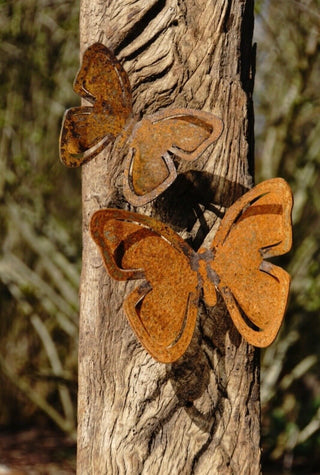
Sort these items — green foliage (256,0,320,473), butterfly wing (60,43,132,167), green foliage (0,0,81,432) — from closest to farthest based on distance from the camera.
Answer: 1. butterfly wing (60,43,132,167)
2. green foliage (256,0,320,473)
3. green foliage (0,0,81,432)

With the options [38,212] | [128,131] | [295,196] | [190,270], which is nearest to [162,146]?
[128,131]

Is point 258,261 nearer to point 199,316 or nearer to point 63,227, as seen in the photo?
point 199,316

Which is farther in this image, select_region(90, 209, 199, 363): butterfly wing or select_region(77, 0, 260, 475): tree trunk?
select_region(77, 0, 260, 475): tree trunk

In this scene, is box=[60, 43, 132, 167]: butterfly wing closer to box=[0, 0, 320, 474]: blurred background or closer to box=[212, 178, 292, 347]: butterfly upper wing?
box=[212, 178, 292, 347]: butterfly upper wing

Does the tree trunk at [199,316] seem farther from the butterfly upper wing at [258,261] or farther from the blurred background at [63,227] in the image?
the blurred background at [63,227]

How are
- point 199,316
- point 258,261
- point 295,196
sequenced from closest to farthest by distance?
point 258,261, point 199,316, point 295,196

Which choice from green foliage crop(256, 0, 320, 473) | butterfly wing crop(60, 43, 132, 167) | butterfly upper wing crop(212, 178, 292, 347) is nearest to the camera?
butterfly upper wing crop(212, 178, 292, 347)

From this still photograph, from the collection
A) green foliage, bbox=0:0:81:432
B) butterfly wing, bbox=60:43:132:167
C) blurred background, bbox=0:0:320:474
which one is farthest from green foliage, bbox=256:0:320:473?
butterfly wing, bbox=60:43:132:167
